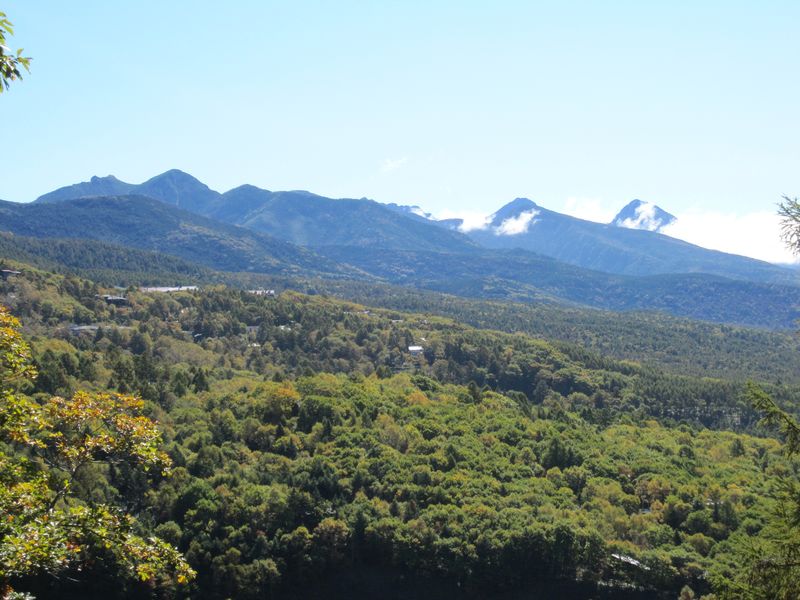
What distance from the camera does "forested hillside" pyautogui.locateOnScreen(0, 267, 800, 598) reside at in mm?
73000

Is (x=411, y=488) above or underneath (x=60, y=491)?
underneath

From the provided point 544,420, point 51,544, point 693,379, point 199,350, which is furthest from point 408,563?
point 693,379

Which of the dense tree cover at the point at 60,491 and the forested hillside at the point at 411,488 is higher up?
the dense tree cover at the point at 60,491

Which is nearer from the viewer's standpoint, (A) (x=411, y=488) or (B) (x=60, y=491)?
(B) (x=60, y=491)

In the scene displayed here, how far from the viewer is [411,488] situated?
83812 millimetres

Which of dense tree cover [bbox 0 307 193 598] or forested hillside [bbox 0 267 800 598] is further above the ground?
dense tree cover [bbox 0 307 193 598]

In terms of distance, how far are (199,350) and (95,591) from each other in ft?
311

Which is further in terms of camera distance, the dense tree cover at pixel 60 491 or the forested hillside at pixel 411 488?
the forested hillside at pixel 411 488

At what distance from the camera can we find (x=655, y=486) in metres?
84.2

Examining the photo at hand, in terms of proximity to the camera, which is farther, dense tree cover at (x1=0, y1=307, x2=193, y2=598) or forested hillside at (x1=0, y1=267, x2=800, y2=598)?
forested hillside at (x1=0, y1=267, x2=800, y2=598)

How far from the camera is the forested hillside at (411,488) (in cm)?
7300

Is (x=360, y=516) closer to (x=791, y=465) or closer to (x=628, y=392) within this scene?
(x=791, y=465)

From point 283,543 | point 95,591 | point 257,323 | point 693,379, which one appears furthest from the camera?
point 257,323

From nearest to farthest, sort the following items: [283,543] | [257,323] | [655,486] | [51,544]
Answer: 1. [51,544]
2. [283,543]
3. [655,486]
4. [257,323]
